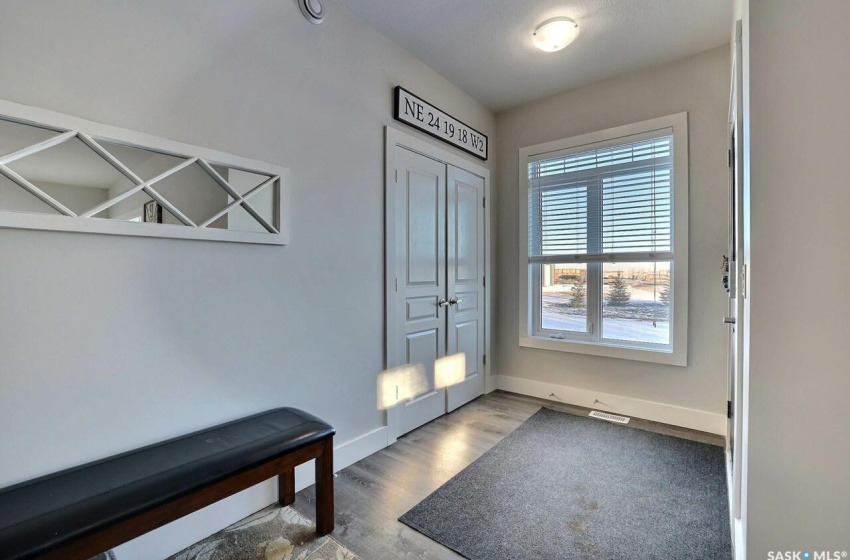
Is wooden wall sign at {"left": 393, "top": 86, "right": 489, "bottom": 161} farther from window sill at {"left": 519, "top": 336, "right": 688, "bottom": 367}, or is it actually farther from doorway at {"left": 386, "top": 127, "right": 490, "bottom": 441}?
window sill at {"left": 519, "top": 336, "right": 688, "bottom": 367}

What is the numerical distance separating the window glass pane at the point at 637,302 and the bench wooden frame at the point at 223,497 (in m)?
2.42

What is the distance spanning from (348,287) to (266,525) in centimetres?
120

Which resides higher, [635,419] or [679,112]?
[679,112]

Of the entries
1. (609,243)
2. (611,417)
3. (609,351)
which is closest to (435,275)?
(609,243)

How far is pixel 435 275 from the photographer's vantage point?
2.92 m

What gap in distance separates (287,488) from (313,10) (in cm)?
242

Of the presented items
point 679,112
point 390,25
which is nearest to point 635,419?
point 679,112

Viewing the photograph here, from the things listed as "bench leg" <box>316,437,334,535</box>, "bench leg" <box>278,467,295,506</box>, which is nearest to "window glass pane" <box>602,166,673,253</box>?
"bench leg" <box>316,437,334,535</box>

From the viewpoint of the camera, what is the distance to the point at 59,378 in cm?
130

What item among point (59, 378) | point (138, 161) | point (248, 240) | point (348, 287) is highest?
point (138, 161)

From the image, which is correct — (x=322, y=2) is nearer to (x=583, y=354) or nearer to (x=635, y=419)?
(x=583, y=354)

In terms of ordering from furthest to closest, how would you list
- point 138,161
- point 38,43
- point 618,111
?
point 618,111 → point 138,161 → point 38,43

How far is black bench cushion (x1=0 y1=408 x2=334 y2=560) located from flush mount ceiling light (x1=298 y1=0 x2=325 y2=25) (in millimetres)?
2035

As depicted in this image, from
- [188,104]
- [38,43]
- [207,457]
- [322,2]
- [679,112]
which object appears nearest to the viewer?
[38,43]
